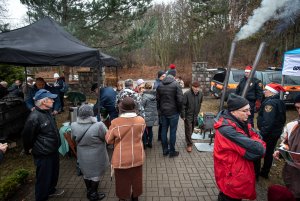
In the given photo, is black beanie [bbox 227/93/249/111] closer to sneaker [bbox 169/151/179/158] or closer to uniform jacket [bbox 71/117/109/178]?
uniform jacket [bbox 71/117/109/178]

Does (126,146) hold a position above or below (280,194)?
above

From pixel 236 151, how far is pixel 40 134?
9.35 ft

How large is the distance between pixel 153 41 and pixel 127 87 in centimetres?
2582

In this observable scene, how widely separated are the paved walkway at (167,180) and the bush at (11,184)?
11.0 inches

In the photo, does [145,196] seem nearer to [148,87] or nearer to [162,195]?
[162,195]

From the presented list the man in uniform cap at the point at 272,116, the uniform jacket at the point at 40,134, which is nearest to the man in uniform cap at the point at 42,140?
the uniform jacket at the point at 40,134

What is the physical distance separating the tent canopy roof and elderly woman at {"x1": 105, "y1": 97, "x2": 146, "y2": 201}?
193 cm

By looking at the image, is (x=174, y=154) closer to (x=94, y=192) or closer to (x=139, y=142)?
(x=94, y=192)

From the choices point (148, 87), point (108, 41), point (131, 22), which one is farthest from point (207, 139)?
point (108, 41)

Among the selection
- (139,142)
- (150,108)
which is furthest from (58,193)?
(150,108)

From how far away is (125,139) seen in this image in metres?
3.30

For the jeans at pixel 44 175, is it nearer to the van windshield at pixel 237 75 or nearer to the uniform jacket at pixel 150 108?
the uniform jacket at pixel 150 108

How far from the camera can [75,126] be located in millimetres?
3725

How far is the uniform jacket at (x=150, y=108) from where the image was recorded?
19.6 feet
